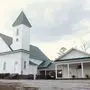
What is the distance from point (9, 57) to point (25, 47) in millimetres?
3724

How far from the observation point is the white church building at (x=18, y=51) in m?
39.3

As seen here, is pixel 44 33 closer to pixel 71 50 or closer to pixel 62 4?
pixel 71 50

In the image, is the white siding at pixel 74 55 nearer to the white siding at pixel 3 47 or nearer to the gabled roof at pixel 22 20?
the gabled roof at pixel 22 20

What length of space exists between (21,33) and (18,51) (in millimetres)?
3570

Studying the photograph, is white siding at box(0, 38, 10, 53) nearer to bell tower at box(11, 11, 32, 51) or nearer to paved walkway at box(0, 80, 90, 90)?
bell tower at box(11, 11, 32, 51)

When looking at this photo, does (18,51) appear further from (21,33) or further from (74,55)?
(74,55)

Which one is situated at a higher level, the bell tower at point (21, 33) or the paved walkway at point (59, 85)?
the bell tower at point (21, 33)

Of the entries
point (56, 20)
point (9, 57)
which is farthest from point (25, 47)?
point (56, 20)

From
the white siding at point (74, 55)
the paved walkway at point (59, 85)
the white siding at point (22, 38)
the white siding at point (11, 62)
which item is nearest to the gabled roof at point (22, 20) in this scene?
the white siding at point (22, 38)

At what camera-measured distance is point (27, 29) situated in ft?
137

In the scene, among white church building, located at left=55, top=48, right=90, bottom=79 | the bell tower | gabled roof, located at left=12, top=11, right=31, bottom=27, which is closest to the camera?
white church building, located at left=55, top=48, right=90, bottom=79

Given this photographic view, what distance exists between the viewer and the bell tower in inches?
1588

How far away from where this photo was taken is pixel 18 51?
39656mm

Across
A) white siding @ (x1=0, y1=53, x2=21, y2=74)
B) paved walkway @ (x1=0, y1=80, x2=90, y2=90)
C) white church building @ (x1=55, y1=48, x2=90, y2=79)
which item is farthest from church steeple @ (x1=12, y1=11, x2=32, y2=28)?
paved walkway @ (x1=0, y1=80, x2=90, y2=90)
